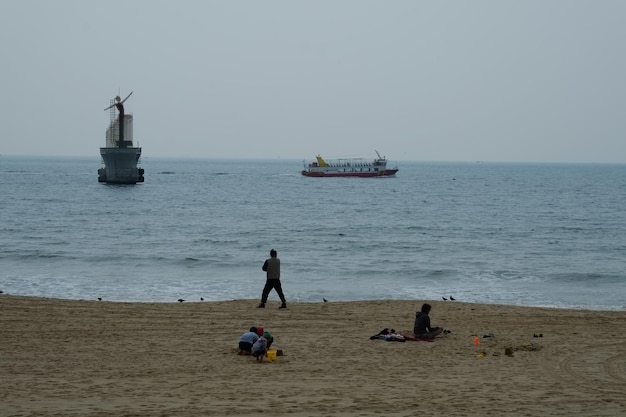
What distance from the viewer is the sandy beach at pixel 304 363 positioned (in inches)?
439

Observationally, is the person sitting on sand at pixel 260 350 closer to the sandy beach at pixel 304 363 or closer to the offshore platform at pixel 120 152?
the sandy beach at pixel 304 363

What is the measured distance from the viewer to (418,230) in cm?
5256

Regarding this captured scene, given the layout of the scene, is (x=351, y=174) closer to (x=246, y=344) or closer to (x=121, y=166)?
(x=121, y=166)

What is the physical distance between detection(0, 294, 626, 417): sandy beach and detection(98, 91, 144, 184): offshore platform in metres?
85.9

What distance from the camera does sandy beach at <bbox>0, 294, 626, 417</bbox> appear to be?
11.2 m

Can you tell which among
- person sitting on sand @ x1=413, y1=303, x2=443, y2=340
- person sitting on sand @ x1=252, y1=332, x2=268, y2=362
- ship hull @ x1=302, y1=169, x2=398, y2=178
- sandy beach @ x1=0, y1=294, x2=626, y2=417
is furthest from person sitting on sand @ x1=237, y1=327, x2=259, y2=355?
ship hull @ x1=302, y1=169, x2=398, y2=178

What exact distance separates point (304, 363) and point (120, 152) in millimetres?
93138

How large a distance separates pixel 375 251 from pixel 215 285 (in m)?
13.3

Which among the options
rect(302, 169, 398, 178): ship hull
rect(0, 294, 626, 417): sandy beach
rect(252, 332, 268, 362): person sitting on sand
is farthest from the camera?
rect(302, 169, 398, 178): ship hull

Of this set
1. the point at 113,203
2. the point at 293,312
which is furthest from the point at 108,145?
the point at 293,312

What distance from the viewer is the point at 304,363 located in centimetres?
1405

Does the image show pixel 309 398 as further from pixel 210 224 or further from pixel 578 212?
pixel 578 212

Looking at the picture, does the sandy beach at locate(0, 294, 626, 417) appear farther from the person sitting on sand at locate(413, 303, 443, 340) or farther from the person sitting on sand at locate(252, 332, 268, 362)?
the person sitting on sand at locate(413, 303, 443, 340)

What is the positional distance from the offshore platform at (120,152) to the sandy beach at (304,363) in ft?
282
